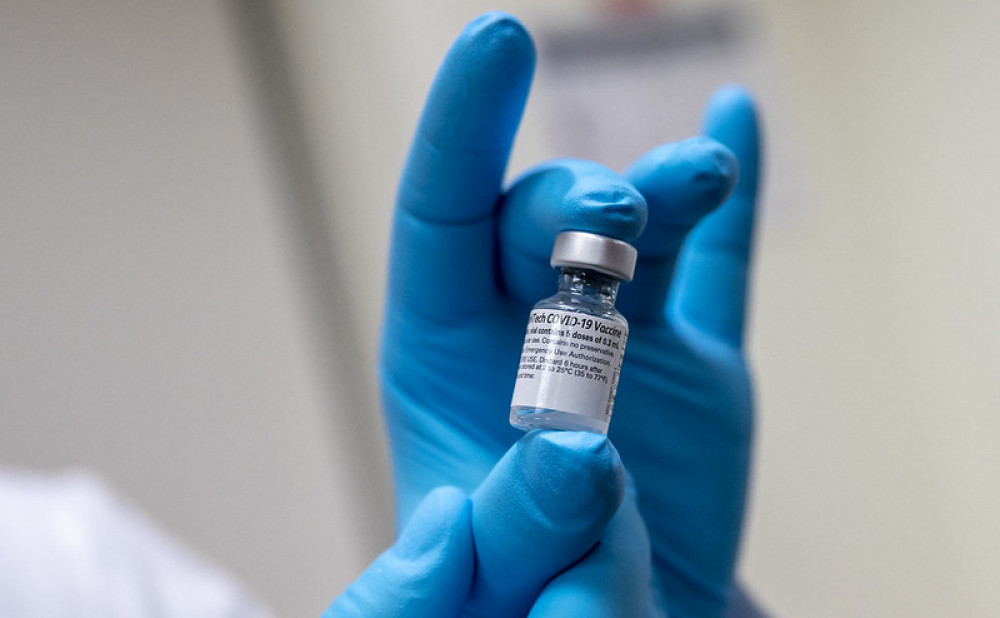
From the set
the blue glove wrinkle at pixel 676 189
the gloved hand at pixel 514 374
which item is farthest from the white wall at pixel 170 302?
the blue glove wrinkle at pixel 676 189

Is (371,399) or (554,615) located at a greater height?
(554,615)

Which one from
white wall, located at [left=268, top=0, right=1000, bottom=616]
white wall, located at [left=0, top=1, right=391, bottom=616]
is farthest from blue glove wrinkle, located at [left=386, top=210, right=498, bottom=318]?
white wall, located at [left=268, top=0, right=1000, bottom=616]

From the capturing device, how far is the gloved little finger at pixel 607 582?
0.59 metres

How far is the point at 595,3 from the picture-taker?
5.35 feet

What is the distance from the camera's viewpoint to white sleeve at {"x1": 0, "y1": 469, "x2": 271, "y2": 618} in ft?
3.12

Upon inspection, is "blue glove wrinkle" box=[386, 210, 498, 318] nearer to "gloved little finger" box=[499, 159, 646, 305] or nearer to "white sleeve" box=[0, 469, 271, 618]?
"gloved little finger" box=[499, 159, 646, 305]

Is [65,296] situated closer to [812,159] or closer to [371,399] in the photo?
[371,399]

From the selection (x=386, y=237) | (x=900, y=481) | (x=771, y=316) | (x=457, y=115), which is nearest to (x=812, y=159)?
(x=771, y=316)

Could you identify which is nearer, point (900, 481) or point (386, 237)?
point (386, 237)

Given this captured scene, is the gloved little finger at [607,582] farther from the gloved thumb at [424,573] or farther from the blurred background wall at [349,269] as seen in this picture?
the blurred background wall at [349,269]

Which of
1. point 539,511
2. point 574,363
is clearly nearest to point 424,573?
point 539,511

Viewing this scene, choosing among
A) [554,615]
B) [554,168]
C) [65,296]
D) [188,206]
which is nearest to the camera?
[554,615]

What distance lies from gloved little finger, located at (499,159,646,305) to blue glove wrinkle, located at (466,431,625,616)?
6.1 inches

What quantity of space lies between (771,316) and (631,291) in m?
1.05
